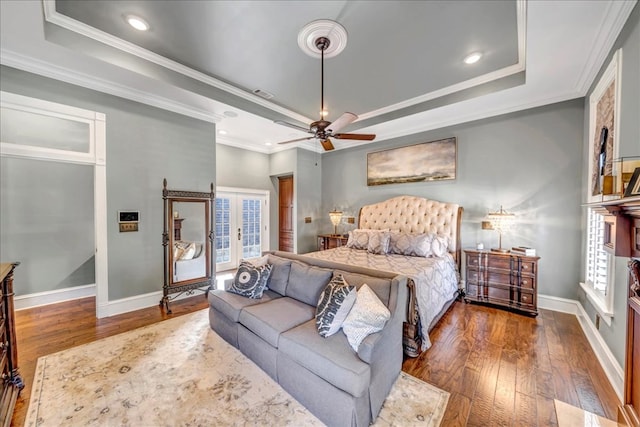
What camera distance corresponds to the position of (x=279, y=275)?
116 inches

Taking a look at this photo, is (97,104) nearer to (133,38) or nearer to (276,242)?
(133,38)

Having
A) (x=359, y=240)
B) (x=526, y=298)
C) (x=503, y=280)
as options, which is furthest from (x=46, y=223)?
(x=526, y=298)

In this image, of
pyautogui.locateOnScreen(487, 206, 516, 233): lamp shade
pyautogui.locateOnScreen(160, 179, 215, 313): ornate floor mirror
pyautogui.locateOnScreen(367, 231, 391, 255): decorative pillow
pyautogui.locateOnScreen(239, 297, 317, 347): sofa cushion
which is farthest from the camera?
pyautogui.locateOnScreen(367, 231, 391, 255): decorative pillow

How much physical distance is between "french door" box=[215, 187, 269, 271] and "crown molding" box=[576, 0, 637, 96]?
5948 mm

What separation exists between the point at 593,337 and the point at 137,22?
227 inches

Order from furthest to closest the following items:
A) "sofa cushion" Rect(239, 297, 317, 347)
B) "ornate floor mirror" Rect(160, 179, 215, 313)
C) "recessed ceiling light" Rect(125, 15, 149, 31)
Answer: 1. "ornate floor mirror" Rect(160, 179, 215, 313)
2. "recessed ceiling light" Rect(125, 15, 149, 31)
3. "sofa cushion" Rect(239, 297, 317, 347)

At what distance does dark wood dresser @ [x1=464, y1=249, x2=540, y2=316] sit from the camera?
339cm

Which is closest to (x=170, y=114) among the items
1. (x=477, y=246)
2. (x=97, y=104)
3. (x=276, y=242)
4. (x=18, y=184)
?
(x=97, y=104)

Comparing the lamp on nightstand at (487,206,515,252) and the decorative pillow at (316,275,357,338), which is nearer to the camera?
the decorative pillow at (316,275,357,338)

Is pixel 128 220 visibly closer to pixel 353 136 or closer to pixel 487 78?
pixel 353 136

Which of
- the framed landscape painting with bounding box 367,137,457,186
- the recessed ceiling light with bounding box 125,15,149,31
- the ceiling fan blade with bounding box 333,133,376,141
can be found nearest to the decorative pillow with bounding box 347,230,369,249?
the framed landscape painting with bounding box 367,137,457,186

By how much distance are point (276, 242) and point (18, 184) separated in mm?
4693

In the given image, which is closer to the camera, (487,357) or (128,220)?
(487,357)

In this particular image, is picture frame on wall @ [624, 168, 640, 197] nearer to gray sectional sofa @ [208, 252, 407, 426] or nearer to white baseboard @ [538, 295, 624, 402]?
gray sectional sofa @ [208, 252, 407, 426]
